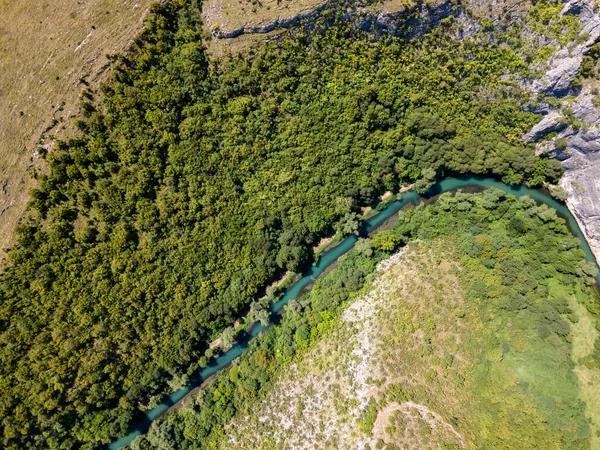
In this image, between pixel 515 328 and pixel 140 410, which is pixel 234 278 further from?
pixel 515 328

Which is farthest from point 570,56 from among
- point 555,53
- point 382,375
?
point 382,375

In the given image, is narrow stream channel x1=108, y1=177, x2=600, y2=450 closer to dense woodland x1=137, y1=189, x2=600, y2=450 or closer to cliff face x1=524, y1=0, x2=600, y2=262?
dense woodland x1=137, y1=189, x2=600, y2=450

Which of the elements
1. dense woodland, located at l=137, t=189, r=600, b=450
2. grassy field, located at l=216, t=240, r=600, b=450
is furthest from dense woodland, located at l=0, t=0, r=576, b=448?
grassy field, located at l=216, t=240, r=600, b=450

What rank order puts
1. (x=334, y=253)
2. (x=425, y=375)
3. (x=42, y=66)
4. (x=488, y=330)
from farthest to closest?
(x=334, y=253), (x=488, y=330), (x=425, y=375), (x=42, y=66)

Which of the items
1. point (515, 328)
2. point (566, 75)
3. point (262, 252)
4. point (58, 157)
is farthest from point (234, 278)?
point (566, 75)

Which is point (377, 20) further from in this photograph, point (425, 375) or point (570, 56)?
point (425, 375)

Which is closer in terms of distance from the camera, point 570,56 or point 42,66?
point 570,56

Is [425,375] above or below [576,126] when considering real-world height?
below
